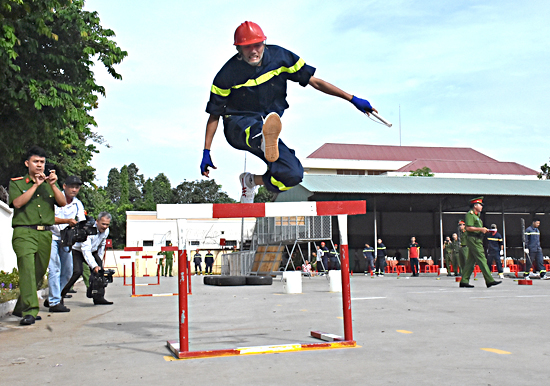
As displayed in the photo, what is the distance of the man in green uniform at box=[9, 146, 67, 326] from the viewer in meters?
7.28

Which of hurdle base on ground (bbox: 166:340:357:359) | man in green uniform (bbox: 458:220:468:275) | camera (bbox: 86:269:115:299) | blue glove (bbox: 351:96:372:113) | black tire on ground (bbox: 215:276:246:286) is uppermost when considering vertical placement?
blue glove (bbox: 351:96:372:113)

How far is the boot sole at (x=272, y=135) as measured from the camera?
494cm

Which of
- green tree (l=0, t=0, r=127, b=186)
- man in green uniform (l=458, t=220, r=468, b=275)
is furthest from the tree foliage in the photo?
green tree (l=0, t=0, r=127, b=186)

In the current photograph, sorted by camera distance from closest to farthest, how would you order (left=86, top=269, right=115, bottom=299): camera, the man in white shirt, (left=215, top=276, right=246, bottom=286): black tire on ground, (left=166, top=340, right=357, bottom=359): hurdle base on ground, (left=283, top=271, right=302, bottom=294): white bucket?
1. (left=166, top=340, right=357, bottom=359): hurdle base on ground
2. the man in white shirt
3. (left=86, top=269, right=115, bottom=299): camera
4. (left=283, top=271, right=302, bottom=294): white bucket
5. (left=215, top=276, right=246, bottom=286): black tire on ground

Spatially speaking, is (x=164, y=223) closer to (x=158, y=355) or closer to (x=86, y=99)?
(x=86, y=99)

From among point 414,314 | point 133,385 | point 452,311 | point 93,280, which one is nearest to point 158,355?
point 133,385

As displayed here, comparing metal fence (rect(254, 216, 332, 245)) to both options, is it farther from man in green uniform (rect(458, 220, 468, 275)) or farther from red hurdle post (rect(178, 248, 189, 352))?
red hurdle post (rect(178, 248, 189, 352))

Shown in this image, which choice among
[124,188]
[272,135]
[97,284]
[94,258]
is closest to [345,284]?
[272,135]

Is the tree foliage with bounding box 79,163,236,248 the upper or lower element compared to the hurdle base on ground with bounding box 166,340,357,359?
upper

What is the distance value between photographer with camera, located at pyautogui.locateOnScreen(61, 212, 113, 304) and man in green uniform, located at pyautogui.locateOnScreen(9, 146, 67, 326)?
6.86 feet

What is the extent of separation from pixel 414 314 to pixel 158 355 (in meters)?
4.08

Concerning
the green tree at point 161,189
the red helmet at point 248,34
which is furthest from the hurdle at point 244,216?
the green tree at point 161,189

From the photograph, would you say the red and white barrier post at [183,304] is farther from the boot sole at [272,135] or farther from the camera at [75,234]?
the camera at [75,234]

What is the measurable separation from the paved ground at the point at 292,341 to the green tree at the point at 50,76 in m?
5.97
